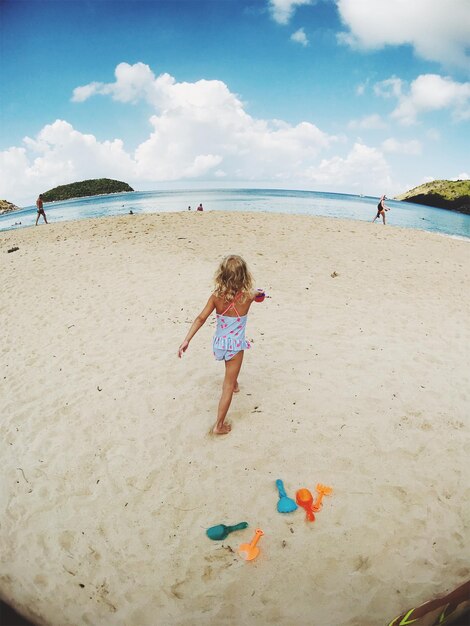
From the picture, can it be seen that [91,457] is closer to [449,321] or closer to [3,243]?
[449,321]

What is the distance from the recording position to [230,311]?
4012 millimetres

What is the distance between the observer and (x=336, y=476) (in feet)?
12.6

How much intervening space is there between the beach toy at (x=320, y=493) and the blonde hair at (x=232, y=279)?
7.54ft

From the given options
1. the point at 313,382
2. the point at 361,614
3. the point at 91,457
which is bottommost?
the point at 361,614

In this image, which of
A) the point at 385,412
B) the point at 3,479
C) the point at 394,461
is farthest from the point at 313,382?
the point at 3,479

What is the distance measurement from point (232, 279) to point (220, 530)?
8.44ft

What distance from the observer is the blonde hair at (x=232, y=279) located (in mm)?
3740

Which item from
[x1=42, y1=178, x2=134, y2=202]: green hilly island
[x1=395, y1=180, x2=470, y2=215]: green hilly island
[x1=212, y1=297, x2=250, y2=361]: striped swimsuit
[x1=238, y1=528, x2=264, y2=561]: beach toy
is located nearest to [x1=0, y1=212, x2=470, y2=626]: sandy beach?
[x1=238, y1=528, x2=264, y2=561]: beach toy

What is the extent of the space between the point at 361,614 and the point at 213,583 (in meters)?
1.24

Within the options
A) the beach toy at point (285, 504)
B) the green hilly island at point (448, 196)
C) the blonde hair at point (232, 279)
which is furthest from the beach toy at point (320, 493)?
the green hilly island at point (448, 196)

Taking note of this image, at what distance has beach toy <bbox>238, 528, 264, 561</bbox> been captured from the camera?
3.02m

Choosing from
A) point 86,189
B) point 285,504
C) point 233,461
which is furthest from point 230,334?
point 86,189

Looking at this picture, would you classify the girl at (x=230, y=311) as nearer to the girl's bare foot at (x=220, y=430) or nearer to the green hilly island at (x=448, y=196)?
the girl's bare foot at (x=220, y=430)

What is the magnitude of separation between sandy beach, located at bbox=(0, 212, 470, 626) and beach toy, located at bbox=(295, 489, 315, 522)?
80mm
